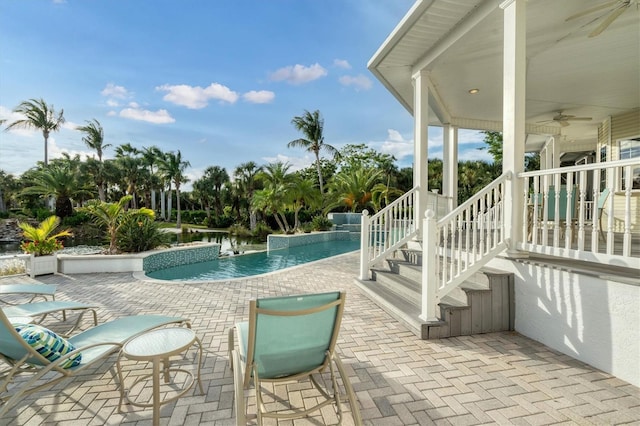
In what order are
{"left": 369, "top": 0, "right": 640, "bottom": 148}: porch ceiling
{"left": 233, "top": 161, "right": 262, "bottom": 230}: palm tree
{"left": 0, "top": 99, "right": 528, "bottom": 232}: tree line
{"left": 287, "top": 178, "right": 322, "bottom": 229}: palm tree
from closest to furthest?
{"left": 369, "top": 0, "right": 640, "bottom": 148}: porch ceiling, {"left": 287, "top": 178, "right": 322, "bottom": 229}: palm tree, {"left": 0, "top": 99, "right": 528, "bottom": 232}: tree line, {"left": 233, "top": 161, "right": 262, "bottom": 230}: palm tree

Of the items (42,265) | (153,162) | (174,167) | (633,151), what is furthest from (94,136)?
(633,151)

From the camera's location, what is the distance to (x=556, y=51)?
5484 mm

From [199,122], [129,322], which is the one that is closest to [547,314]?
[129,322]

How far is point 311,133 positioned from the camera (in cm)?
2886

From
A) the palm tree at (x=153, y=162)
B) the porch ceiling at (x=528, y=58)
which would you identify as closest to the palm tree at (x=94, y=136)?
the palm tree at (x=153, y=162)

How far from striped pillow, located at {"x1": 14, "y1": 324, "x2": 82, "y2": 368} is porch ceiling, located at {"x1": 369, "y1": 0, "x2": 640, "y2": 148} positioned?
Result: 5.89 metres

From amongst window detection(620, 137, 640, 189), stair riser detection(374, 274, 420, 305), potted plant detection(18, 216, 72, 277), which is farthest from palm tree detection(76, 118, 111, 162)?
window detection(620, 137, 640, 189)

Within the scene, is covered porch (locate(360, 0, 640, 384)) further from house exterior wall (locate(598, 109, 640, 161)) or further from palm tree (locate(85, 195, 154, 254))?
palm tree (locate(85, 195, 154, 254))

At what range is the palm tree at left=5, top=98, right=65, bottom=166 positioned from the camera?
28.9 metres

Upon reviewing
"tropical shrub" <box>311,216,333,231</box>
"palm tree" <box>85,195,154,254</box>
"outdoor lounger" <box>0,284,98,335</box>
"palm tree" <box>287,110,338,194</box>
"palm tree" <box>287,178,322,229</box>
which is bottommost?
"outdoor lounger" <box>0,284,98,335</box>

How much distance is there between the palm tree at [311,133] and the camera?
94.2 feet

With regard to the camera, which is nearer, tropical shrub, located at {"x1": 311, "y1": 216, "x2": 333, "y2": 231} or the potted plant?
the potted plant

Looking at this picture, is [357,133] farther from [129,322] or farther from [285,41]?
[129,322]

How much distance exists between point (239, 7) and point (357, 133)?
24.2 metres
